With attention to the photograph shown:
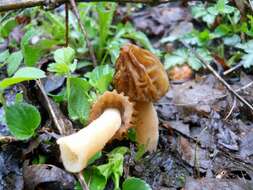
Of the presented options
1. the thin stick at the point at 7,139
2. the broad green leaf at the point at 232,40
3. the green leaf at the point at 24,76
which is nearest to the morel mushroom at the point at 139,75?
the green leaf at the point at 24,76

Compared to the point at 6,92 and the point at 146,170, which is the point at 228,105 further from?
the point at 6,92

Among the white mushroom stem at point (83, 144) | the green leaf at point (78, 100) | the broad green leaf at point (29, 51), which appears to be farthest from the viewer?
the broad green leaf at point (29, 51)

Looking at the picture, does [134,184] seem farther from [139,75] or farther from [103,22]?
[103,22]

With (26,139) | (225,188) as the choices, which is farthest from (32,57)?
(225,188)

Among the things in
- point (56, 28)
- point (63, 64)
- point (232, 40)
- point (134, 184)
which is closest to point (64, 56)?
point (63, 64)

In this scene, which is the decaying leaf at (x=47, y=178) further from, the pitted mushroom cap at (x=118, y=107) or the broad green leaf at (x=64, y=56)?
the broad green leaf at (x=64, y=56)

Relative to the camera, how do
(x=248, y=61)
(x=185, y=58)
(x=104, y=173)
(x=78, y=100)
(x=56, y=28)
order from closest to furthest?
(x=104, y=173), (x=78, y=100), (x=248, y=61), (x=185, y=58), (x=56, y=28)
